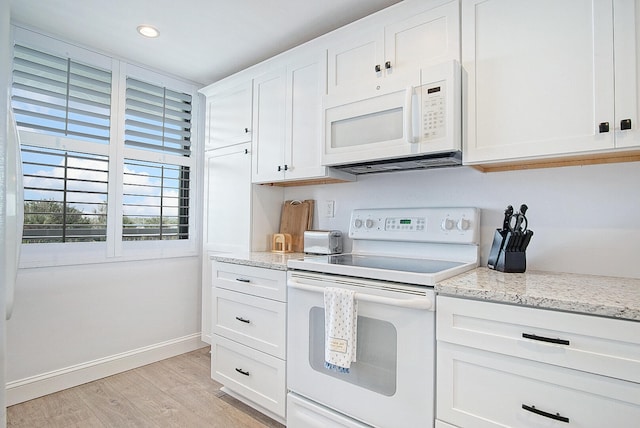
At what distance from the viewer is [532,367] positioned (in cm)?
115

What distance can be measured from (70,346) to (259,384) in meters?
1.45

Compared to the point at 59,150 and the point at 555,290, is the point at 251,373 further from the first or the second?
the point at 59,150

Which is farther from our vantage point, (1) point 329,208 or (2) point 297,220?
(2) point 297,220

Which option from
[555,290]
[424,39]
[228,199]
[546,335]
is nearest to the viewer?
[546,335]

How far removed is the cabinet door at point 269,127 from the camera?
2.43m

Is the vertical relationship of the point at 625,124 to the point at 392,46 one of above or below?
below

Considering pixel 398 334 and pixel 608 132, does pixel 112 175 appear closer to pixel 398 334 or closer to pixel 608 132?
pixel 398 334

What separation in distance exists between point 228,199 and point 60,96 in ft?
4.36

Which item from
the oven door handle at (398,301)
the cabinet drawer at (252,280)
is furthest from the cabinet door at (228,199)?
the oven door handle at (398,301)

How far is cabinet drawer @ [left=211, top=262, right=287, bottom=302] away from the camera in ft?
6.30

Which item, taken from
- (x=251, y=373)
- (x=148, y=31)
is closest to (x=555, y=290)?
(x=251, y=373)

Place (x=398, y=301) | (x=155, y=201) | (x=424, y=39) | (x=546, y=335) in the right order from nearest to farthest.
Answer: (x=546, y=335) → (x=398, y=301) → (x=424, y=39) → (x=155, y=201)

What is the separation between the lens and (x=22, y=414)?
6.75 feet

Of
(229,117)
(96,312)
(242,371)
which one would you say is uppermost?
(229,117)
